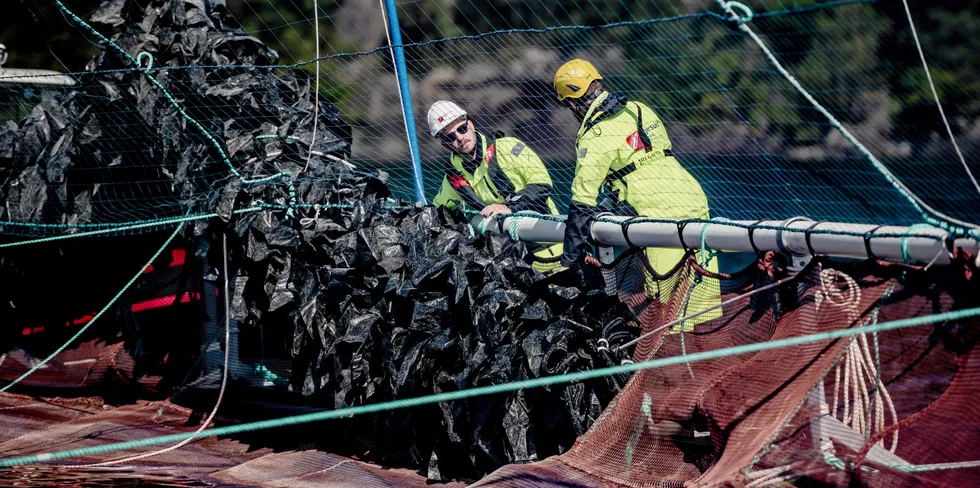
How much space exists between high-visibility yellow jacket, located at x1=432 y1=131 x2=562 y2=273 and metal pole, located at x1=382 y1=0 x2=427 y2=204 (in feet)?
0.57

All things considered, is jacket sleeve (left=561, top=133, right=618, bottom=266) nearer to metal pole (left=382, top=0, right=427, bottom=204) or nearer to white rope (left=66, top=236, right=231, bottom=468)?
metal pole (left=382, top=0, right=427, bottom=204)

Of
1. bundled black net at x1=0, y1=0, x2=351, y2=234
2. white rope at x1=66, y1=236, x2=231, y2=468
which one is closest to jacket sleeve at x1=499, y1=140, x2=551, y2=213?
bundled black net at x1=0, y1=0, x2=351, y2=234

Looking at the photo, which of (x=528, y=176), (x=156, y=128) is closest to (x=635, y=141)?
(x=528, y=176)

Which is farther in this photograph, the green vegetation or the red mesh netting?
the green vegetation

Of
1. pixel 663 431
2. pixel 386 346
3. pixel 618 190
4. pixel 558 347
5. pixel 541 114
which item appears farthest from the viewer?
pixel 541 114

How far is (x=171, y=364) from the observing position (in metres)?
5.35

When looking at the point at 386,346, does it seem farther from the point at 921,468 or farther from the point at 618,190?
the point at 921,468

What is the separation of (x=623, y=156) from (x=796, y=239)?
174 cm

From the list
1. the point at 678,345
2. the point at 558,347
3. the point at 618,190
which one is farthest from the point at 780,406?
the point at 618,190

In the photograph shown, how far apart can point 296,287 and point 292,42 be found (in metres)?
3.91

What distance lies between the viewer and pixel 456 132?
16.7 feet

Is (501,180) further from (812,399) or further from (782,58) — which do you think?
(812,399)

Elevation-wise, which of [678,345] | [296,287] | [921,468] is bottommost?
[921,468]

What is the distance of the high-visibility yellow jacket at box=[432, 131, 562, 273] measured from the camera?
15.5 ft
